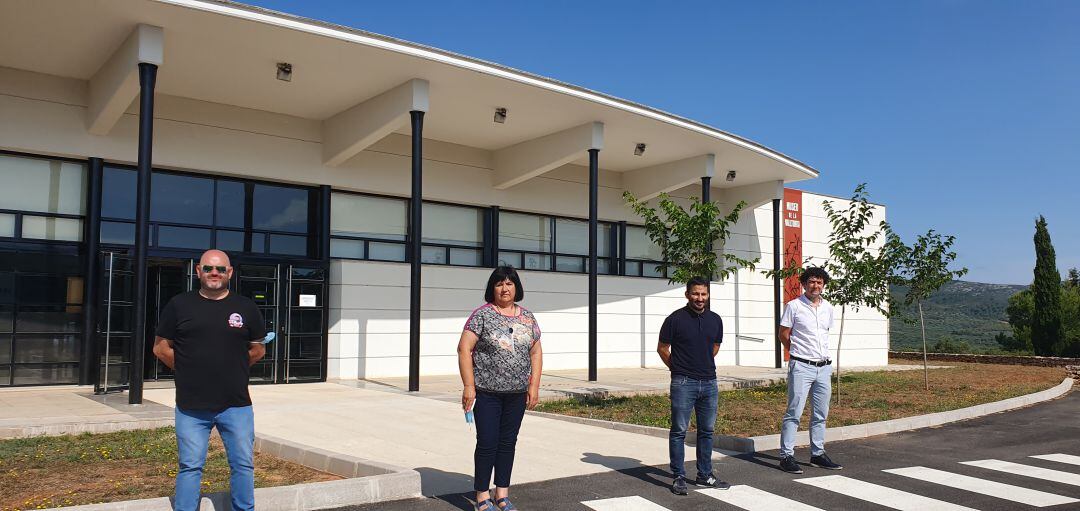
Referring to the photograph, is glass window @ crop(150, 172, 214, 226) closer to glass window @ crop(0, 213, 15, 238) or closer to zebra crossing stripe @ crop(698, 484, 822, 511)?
glass window @ crop(0, 213, 15, 238)

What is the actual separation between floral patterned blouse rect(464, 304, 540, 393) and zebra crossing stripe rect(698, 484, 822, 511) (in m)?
2.12

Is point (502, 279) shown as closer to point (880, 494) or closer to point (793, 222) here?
point (880, 494)

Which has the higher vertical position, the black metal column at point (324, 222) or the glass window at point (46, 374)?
the black metal column at point (324, 222)

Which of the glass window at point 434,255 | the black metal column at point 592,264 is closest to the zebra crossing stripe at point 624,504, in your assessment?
the black metal column at point 592,264

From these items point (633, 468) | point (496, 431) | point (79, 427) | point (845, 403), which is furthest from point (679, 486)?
point (845, 403)

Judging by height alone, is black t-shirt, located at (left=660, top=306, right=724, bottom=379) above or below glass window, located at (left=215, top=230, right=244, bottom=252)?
below

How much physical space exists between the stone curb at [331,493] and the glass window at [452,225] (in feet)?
45.0

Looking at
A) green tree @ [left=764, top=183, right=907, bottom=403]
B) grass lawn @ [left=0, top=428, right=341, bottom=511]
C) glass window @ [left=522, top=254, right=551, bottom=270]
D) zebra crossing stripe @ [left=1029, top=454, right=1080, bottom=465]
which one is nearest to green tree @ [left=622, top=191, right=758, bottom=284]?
green tree @ [left=764, top=183, right=907, bottom=403]

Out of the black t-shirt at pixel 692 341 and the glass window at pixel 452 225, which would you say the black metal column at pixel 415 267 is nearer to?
the glass window at pixel 452 225

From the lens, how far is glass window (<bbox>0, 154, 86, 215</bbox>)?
15.4 m

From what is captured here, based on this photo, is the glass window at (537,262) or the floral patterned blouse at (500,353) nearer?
the floral patterned blouse at (500,353)

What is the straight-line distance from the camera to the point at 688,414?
280 inches

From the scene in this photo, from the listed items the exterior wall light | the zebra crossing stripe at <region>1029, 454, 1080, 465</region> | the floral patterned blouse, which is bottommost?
the zebra crossing stripe at <region>1029, 454, 1080, 465</region>

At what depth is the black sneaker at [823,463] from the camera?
813cm
